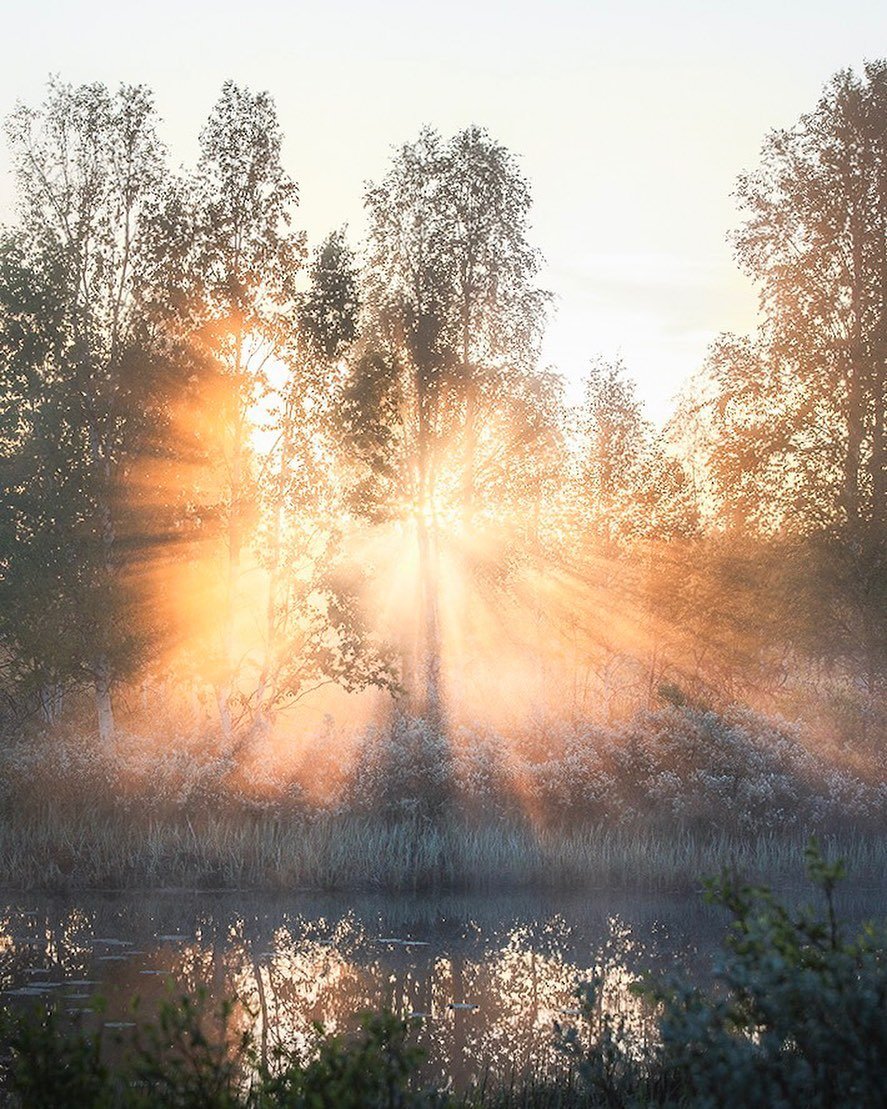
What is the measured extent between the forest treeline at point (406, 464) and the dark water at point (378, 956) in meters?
7.19

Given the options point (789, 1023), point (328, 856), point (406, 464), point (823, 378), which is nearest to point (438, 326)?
point (406, 464)

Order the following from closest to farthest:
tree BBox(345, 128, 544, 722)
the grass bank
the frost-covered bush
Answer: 1. the grass bank
2. the frost-covered bush
3. tree BBox(345, 128, 544, 722)

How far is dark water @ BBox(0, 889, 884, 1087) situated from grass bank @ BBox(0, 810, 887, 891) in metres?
0.70

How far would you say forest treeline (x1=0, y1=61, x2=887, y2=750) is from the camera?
Result: 25.6 meters

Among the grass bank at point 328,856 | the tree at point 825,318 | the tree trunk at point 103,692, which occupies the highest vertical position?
the tree at point 825,318

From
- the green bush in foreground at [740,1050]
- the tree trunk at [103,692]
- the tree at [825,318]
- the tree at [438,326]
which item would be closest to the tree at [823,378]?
the tree at [825,318]

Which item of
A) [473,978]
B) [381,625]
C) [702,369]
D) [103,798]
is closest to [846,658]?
[702,369]

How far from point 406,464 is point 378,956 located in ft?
70.8

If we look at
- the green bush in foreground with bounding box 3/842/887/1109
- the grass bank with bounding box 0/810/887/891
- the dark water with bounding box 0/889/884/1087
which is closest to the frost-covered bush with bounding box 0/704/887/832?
the grass bank with bounding box 0/810/887/891

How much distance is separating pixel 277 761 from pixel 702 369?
47.2 ft

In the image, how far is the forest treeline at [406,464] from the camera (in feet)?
84.0

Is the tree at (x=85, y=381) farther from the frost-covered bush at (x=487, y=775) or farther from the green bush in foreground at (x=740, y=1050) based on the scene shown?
the green bush in foreground at (x=740, y=1050)

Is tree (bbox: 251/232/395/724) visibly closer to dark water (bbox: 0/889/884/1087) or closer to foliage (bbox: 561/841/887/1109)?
dark water (bbox: 0/889/884/1087)

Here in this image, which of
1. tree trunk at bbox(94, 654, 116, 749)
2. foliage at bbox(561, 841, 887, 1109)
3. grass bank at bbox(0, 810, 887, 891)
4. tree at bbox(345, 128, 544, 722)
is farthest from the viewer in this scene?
tree at bbox(345, 128, 544, 722)
